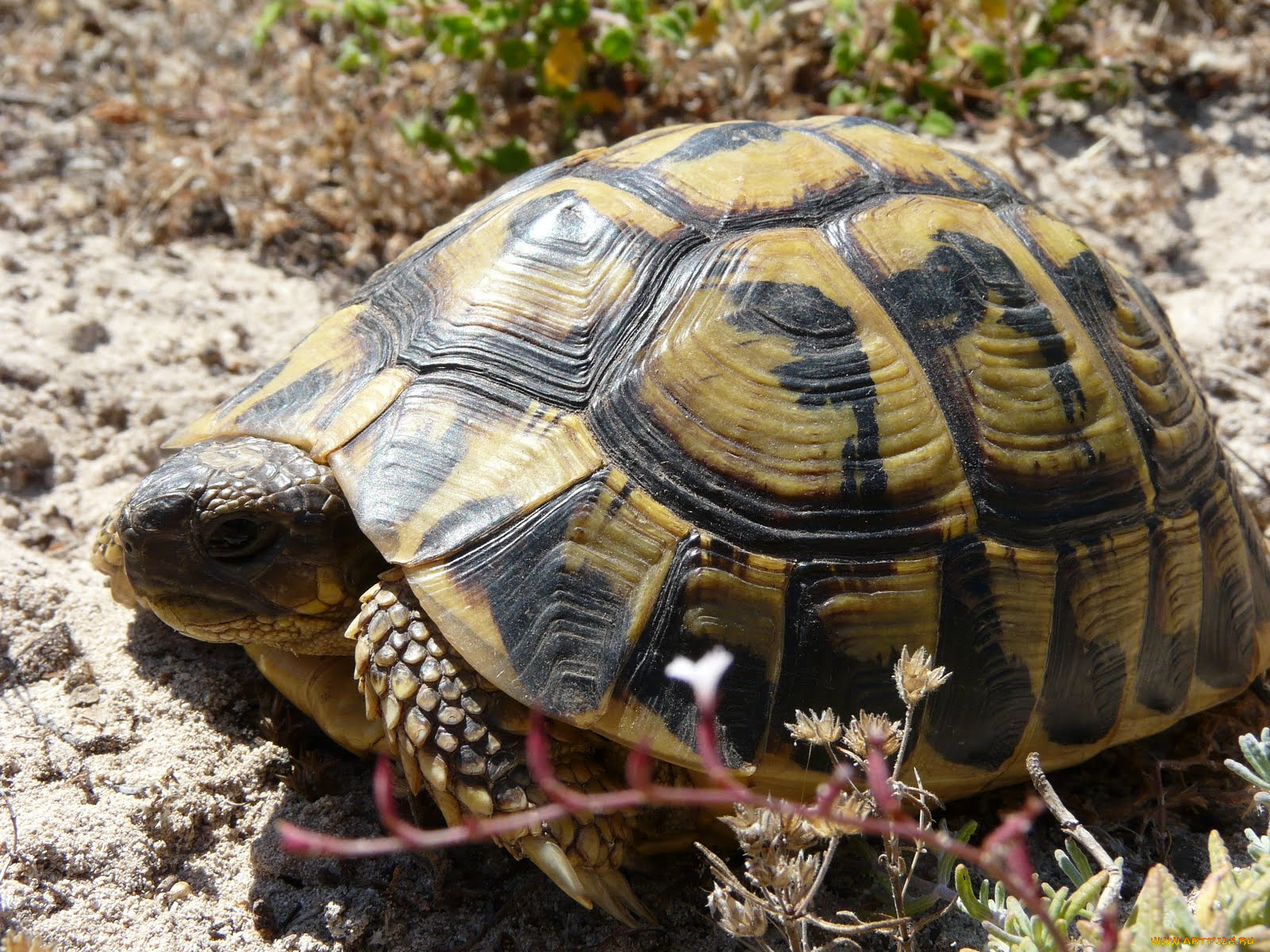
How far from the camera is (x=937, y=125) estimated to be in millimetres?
3926

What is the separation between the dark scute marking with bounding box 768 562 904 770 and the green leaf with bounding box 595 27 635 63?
2.47 metres

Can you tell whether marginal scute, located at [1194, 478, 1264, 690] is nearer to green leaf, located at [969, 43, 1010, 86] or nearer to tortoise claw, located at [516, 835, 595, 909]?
tortoise claw, located at [516, 835, 595, 909]

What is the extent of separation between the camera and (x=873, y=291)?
2.18m

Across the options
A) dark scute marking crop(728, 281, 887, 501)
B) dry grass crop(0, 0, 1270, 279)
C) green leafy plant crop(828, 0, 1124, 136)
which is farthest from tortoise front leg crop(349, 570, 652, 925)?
green leafy plant crop(828, 0, 1124, 136)

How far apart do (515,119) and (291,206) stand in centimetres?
87

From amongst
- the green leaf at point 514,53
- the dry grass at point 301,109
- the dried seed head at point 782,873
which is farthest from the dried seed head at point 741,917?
the green leaf at point 514,53

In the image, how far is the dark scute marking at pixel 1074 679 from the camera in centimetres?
217

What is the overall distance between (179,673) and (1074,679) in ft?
6.21

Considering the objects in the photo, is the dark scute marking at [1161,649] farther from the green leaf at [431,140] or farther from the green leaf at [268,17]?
the green leaf at [268,17]

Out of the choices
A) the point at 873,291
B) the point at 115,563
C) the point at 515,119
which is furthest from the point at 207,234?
the point at 873,291

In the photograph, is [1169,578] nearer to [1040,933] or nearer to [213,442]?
[1040,933]

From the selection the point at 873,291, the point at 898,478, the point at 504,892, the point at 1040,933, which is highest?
the point at 873,291

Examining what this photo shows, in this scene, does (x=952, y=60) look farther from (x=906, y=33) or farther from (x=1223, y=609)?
(x=1223, y=609)

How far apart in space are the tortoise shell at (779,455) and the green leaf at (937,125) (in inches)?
61.4
